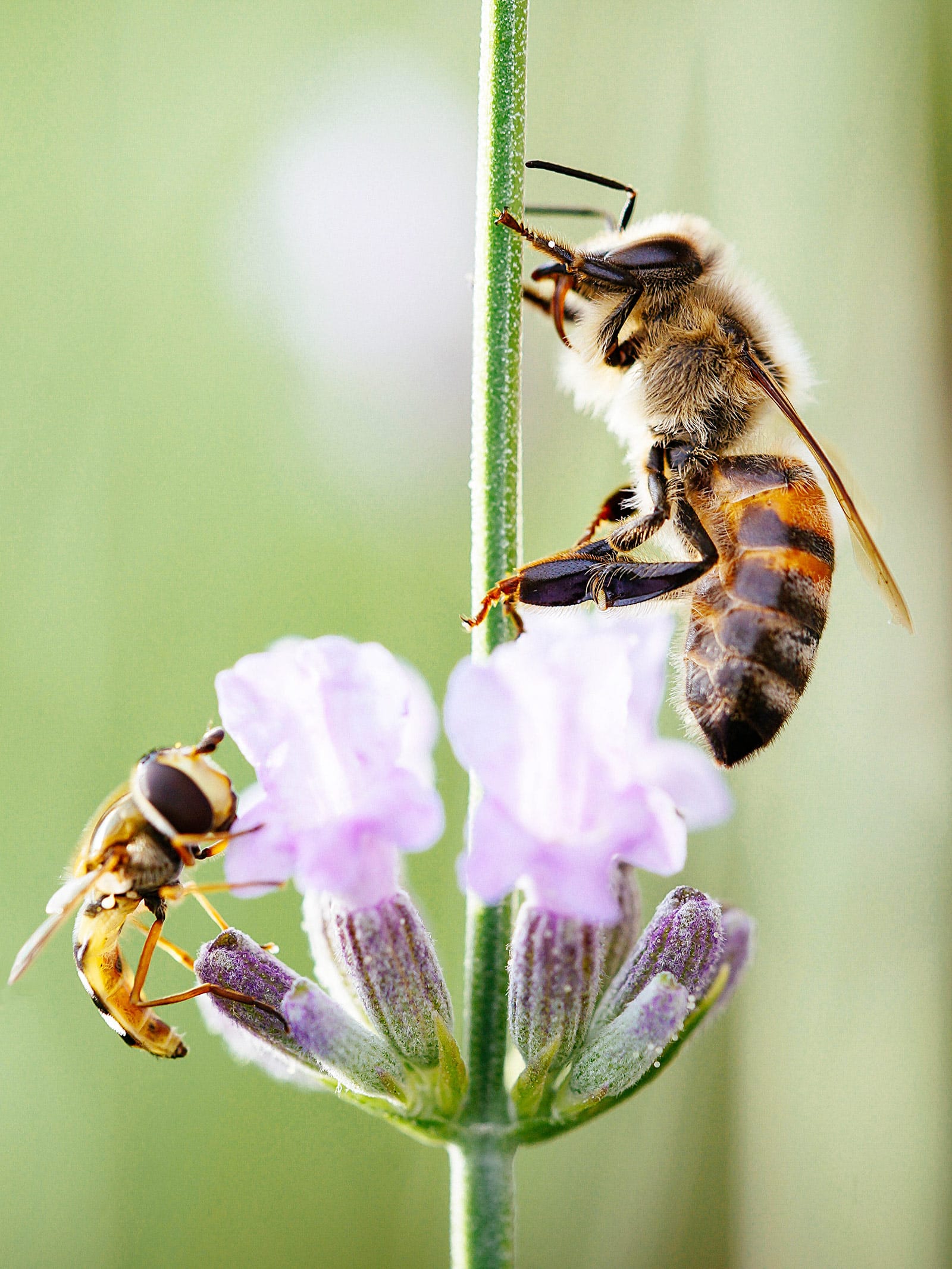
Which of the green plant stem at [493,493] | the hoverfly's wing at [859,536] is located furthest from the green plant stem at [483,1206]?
the hoverfly's wing at [859,536]

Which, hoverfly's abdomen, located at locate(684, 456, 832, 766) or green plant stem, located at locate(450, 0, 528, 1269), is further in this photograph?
hoverfly's abdomen, located at locate(684, 456, 832, 766)

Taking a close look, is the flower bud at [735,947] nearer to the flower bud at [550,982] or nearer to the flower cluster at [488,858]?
the flower cluster at [488,858]

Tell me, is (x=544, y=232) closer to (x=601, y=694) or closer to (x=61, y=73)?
(x=601, y=694)

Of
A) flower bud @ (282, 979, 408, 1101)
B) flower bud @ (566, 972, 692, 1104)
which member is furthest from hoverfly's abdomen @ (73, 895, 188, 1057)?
flower bud @ (566, 972, 692, 1104)

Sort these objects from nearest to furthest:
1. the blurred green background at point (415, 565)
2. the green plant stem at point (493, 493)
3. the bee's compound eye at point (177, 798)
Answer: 1. the green plant stem at point (493, 493)
2. the bee's compound eye at point (177, 798)
3. the blurred green background at point (415, 565)

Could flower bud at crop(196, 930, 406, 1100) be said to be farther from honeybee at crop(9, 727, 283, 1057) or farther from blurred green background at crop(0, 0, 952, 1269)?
blurred green background at crop(0, 0, 952, 1269)
